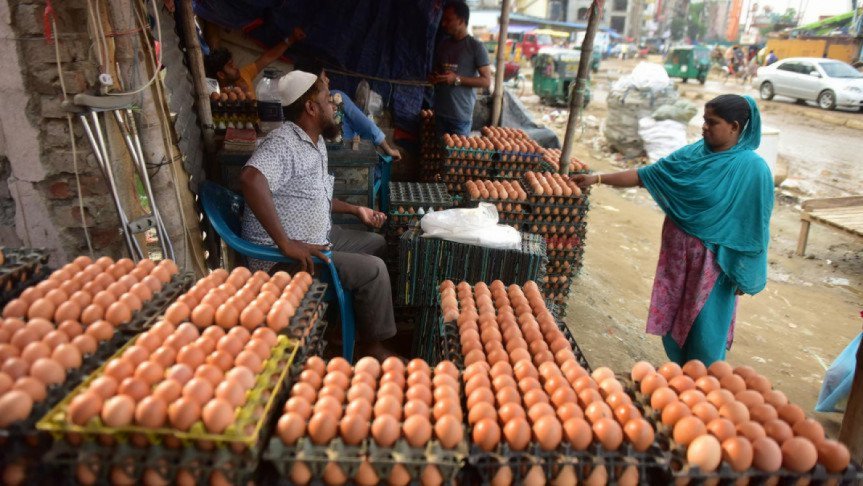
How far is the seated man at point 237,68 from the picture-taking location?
6281 millimetres

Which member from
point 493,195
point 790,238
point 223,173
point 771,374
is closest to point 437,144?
point 493,195

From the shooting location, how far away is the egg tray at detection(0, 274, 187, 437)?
1.50 meters

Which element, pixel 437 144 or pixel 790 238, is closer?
pixel 437 144

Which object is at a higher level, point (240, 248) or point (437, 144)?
point (437, 144)

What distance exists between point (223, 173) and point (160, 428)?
3.26 m

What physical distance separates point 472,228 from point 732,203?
1704mm

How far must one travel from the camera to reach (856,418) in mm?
2748

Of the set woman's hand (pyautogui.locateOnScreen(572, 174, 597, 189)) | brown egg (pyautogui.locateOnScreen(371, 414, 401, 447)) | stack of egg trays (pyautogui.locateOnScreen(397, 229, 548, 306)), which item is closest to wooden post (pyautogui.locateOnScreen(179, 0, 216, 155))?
stack of egg trays (pyautogui.locateOnScreen(397, 229, 548, 306))

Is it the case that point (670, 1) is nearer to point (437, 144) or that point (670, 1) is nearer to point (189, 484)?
point (437, 144)

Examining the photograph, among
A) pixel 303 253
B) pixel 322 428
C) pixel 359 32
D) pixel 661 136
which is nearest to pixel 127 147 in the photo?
pixel 303 253

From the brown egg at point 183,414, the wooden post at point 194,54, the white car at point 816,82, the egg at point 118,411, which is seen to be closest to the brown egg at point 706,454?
the brown egg at point 183,414

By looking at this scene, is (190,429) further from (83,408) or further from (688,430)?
(688,430)

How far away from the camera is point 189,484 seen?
1.52 metres

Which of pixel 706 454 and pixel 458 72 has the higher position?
pixel 458 72
